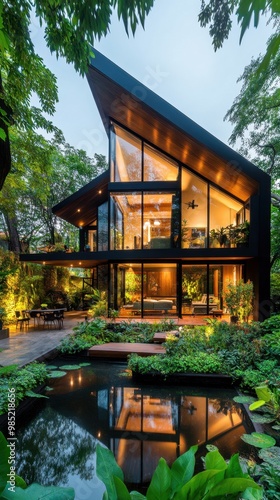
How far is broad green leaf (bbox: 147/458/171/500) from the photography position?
100 cm

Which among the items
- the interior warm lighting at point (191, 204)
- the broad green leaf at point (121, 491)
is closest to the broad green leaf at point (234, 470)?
the broad green leaf at point (121, 491)

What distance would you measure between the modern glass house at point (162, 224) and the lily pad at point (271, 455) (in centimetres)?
752

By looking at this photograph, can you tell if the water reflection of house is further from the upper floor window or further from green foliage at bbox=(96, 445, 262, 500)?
the upper floor window

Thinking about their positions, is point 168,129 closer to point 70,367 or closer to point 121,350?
point 121,350

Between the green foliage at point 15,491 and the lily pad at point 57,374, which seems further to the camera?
the lily pad at point 57,374

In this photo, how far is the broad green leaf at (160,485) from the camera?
100 cm

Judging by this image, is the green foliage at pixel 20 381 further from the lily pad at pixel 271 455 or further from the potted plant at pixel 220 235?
the potted plant at pixel 220 235

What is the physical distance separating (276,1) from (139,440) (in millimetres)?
4317

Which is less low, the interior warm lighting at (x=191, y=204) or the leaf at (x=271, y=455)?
the interior warm lighting at (x=191, y=204)

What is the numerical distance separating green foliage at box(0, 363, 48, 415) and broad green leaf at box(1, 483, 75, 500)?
3316mm

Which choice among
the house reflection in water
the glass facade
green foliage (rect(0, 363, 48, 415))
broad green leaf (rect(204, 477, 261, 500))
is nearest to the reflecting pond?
the house reflection in water

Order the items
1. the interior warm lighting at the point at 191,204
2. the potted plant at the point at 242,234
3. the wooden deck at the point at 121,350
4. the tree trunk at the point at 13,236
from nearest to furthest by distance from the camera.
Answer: the wooden deck at the point at 121,350
the potted plant at the point at 242,234
the interior warm lighting at the point at 191,204
the tree trunk at the point at 13,236

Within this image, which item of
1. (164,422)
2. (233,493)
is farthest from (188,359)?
(233,493)

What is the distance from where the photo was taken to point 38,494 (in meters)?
0.81
